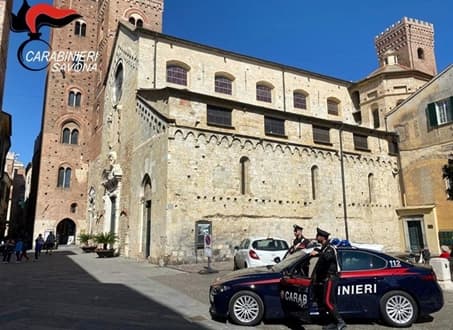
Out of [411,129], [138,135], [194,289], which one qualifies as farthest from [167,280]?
[411,129]

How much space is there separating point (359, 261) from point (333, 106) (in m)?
26.2

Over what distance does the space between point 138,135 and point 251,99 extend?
965 centimetres

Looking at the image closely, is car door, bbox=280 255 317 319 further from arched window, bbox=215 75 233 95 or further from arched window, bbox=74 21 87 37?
arched window, bbox=74 21 87 37

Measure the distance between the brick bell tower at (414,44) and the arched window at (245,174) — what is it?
3058cm

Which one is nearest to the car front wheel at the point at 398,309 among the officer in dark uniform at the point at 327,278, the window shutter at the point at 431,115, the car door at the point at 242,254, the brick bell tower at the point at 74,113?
the officer in dark uniform at the point at 327,278

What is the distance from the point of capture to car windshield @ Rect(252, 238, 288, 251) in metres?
13.3

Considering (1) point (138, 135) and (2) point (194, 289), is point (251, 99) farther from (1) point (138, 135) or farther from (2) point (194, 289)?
(2) point (194, 289)

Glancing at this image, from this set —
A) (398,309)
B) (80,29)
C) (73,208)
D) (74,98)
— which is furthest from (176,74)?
(398,309)

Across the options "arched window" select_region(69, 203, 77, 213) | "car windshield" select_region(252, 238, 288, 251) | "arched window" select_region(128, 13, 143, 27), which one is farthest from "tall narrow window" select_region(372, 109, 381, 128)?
"arched window" select_region(69, 203, 77, 213)

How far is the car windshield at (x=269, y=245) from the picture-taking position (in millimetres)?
13320

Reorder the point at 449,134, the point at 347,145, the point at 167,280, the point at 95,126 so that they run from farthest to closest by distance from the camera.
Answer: the point at 95,126, the point at 347,145, the point at 449,134, the point at 167,280

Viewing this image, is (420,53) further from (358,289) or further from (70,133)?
(358,289)

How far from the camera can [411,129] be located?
23.5 m

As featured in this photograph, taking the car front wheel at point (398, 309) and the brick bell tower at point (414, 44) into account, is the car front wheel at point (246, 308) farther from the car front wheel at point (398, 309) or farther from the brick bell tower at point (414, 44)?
the brick bell tower at point (414, 44)
